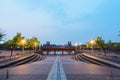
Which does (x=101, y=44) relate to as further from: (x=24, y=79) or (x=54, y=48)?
(x=54, y=48)

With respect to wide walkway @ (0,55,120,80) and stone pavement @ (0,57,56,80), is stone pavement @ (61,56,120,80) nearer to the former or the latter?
wide walkway @ (0,55,120,80)

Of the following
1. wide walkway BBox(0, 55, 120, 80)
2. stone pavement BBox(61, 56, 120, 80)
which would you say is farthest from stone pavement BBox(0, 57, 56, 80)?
stone pavement BBox(61, 56, 120, 80)

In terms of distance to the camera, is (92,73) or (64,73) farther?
(64,73)

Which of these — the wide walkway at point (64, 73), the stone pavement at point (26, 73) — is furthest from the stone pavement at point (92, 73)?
the stone pavement at point (26, 73)

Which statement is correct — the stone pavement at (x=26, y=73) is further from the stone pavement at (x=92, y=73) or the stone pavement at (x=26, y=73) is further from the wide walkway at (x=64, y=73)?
the stone pavement at (x=92, y=73)

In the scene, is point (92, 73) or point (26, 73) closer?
point (92, 73)

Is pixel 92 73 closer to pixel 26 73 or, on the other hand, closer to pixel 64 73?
pixel 64 73

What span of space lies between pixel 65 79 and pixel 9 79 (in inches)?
178

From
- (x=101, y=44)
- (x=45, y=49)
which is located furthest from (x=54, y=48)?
(x=101, y=44)

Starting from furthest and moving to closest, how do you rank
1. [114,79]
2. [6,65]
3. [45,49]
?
[45,49], [6,65], [114,79]

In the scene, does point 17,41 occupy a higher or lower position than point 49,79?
higher

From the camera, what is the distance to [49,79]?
21.9m

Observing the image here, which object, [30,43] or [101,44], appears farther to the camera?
[30,43]

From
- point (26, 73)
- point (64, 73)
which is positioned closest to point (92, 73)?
point (64, 73)
